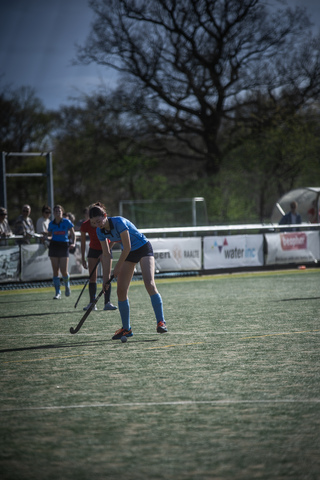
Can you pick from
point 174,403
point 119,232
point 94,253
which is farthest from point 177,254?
point 174,403

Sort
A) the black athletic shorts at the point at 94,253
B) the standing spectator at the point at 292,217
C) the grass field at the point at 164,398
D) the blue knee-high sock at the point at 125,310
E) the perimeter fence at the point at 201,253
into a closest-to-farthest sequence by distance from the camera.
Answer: the grass field at the point at 164,398 → the blue knee-high sock at the point at 125,310 → the black athletic shorts at the point at 94,253 → the perimeter fence at the point at 201,253 → the standing spectator at the point at 292,217

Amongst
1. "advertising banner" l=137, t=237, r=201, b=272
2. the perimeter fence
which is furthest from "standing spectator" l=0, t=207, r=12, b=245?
"advertising banner" l=137, t=237, r=201, b=272

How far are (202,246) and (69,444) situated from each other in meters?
15.3

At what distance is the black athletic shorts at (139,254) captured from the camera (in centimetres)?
852

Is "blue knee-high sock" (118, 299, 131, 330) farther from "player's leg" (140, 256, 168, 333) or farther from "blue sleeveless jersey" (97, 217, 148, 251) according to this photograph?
"blue sleeveless jersey" (97, 217, 148, 251)

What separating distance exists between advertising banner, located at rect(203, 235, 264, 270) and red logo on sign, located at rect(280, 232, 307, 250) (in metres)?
0.86

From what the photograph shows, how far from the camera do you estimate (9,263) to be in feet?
54.1

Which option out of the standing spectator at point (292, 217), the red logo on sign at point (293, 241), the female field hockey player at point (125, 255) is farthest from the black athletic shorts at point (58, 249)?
the standing spectator at point (292, 217)

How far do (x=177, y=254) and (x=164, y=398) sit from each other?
44.7 feet

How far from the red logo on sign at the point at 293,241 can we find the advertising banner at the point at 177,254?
2.99 meters

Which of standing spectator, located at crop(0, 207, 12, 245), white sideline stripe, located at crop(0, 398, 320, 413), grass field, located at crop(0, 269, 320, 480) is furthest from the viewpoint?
standing spectator, located at crop(0, 207, 12, 245)

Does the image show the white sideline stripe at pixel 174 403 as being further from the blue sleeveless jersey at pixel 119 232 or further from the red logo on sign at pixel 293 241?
the red logo on sign at pixel 293 241

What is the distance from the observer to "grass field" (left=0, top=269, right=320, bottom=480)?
404 cm

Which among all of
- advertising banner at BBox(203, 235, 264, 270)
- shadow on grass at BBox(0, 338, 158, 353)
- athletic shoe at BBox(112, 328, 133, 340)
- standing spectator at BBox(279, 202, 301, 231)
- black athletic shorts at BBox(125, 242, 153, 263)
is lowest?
shadow on grass at BBox(0, 338, 158, 353)
